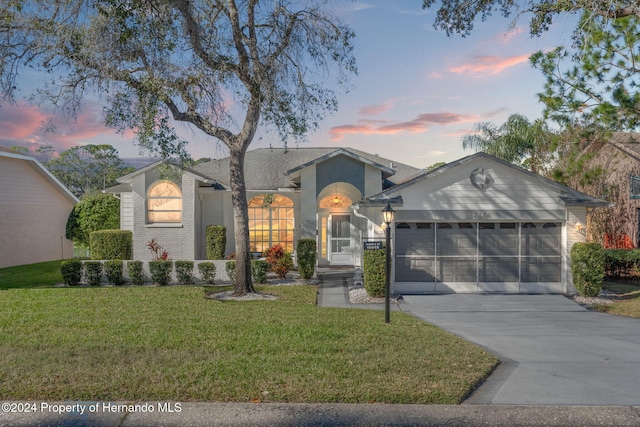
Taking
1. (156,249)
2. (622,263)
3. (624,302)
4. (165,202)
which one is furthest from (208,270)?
(622,263)

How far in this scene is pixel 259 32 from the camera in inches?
543

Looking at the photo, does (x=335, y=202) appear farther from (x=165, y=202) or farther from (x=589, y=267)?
(x=589, y=267)

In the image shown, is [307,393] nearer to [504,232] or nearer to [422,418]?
[422,418]

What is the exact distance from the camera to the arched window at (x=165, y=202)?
19.4m

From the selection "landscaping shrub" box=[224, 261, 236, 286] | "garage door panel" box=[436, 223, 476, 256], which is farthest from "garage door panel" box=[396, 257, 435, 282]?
"landscaping shrub" box=[224, 261, 236, 286]

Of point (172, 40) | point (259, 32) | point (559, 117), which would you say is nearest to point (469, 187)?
point (559, 117)

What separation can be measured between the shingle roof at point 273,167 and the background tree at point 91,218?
5778mm

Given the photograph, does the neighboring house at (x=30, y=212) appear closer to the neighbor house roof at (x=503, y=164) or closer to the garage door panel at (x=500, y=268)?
the neighbor house roof at (x=503, y=164)

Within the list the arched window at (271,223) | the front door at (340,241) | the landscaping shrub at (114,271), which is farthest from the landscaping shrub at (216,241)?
the front door at (340,241)

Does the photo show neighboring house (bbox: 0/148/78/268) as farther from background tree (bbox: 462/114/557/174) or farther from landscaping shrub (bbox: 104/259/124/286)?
background tree (bbox: 462/114/557/174)

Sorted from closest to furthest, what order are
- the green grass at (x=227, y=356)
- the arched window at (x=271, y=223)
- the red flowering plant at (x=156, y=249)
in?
the green grass at (x=227, y=356) < the red flowering plant at (x=156, y=249) < the arched window at (x=271, y=223)

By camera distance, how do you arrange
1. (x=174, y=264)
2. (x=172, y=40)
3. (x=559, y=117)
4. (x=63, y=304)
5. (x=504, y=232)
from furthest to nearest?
1. (x=174, y=264)
2. (x=504, y=232)
3. (x=559, y=117)
4. (x=172, y=40)
5. (x=63, y=304)

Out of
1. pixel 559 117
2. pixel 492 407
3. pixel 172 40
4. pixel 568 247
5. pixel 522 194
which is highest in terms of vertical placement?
pixel 172 40

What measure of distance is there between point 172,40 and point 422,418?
38.5 feet
